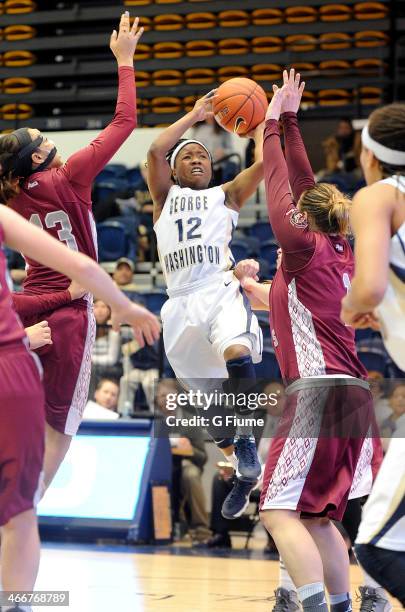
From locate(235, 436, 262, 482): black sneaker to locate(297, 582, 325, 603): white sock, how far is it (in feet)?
4.00

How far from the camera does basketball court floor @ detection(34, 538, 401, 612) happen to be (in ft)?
20.7

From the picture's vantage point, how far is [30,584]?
373 centimetres

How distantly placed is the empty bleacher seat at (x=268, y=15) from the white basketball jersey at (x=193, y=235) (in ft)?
33.5

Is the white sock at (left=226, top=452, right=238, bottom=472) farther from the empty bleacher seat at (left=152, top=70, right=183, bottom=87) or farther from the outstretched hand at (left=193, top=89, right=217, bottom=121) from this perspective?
the empty bleacher seat at (left=152, top=70, right=183, bottom=87)

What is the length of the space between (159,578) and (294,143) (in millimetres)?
3771

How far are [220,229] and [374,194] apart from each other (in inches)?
113

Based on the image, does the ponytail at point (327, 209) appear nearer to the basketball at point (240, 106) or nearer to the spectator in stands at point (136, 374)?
the basketball at point (240, 106)

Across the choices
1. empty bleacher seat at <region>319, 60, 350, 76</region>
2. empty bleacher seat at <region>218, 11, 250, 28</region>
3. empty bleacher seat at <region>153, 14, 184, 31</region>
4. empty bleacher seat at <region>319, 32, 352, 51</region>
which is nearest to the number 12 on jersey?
empty bleacher seat at <region>319, 32, 352, 51</region>

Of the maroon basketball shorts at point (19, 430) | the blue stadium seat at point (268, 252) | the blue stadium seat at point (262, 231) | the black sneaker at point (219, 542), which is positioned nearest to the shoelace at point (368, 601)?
the maroon basketball shorts at point (19, 430)

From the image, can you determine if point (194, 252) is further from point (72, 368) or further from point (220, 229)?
point (72, 368)

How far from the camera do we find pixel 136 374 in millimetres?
11086

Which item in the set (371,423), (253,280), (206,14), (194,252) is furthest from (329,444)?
(206,14)

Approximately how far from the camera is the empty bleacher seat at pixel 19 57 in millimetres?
16359

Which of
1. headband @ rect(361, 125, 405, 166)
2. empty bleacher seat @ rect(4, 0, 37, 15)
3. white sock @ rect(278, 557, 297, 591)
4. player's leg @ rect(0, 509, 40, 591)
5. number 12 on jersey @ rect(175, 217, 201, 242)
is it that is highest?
empty bleacher seat @ rect(4, 0, 37, 15)
